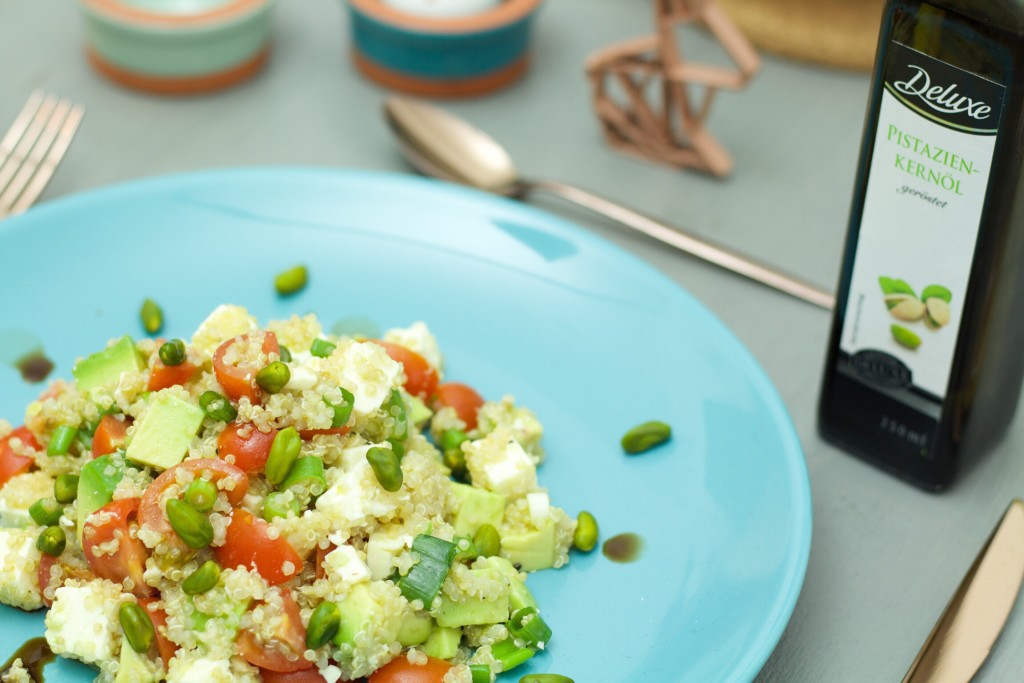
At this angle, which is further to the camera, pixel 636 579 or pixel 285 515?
pixel 636 579

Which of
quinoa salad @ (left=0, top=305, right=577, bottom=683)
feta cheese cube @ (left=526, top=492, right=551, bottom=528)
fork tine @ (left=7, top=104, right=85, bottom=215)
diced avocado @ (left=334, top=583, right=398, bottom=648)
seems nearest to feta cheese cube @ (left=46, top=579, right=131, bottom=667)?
quinoa salad @ (left=0, top=305, right=577, bottom=683)

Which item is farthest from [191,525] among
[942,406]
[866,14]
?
[866,14]

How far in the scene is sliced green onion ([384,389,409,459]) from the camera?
1363 millimetres

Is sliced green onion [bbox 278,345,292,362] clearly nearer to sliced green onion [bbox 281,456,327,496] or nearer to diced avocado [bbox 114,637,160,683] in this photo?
sliced green onion [bbox 281,456,327,496]

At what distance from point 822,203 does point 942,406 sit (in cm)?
75

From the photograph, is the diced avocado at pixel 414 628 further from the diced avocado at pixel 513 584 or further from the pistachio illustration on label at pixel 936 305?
the pistachio illustration on label at pixel 936 305

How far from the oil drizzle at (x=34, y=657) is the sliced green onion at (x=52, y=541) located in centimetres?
9

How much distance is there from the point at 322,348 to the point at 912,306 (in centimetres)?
72

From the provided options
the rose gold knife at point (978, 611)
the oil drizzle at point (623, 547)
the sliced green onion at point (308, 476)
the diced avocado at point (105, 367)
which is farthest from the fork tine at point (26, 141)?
the rose gold knife at point (978, 611)

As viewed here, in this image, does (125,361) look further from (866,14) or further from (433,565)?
(866,14)

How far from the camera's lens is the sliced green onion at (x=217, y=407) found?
4.27 ft

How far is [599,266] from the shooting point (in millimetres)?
1726

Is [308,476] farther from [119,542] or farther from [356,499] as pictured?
[119,542]

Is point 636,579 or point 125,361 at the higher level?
point 125,361
